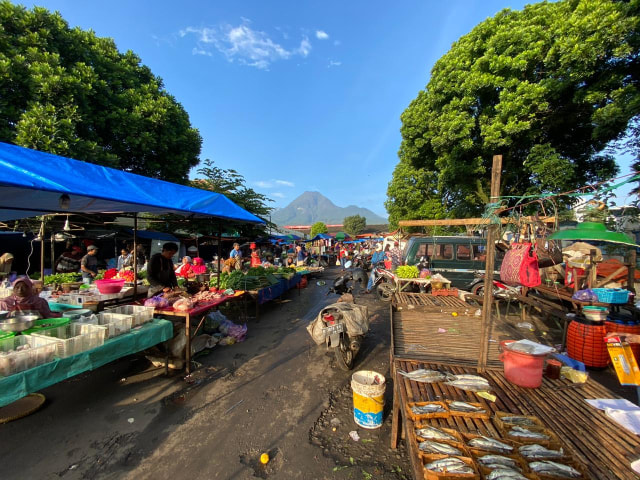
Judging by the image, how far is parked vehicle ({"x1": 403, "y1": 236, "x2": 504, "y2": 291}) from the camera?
29.2ft

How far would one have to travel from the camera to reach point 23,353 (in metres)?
2.50

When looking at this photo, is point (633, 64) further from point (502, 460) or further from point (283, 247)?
point (283, 247)

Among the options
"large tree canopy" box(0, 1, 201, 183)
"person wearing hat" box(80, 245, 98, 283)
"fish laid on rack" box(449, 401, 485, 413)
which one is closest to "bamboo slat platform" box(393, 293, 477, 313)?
"fish laid on rack" box(449, 401, 485, 413)

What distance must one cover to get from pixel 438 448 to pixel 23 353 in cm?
366

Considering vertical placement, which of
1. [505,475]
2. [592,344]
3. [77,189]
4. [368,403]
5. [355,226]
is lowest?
[368,403]

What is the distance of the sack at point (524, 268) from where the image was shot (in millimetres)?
3125

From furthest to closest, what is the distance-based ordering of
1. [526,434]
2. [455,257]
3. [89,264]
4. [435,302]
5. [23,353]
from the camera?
[455,257]
[89,264]
[435,302]
[23,353]
[526,434]

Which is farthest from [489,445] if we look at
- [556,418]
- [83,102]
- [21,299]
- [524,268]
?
[83,102]

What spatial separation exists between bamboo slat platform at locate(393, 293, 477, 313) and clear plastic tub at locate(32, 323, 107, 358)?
5.33 m

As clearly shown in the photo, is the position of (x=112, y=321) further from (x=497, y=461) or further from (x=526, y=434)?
(x=526, y=434)

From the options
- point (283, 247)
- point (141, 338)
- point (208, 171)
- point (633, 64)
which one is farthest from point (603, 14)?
point (283, 247)

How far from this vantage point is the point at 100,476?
243 centimetres

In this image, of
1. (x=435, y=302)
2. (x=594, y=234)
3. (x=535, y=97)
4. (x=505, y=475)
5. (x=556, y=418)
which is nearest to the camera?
(x=505, y=475)

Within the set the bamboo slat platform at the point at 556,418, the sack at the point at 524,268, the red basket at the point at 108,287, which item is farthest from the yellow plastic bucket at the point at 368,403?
the red basket at the point at 108,287
